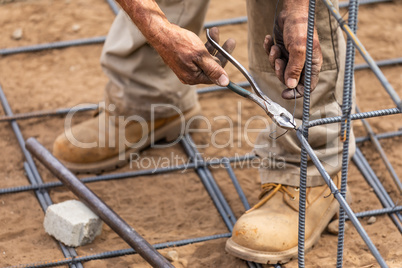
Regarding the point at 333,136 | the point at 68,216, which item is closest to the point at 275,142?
the point at 333,136

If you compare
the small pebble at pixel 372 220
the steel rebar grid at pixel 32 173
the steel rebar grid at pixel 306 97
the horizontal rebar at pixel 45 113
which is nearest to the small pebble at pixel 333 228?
the small pebble at pixel 372 220

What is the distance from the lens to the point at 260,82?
2221 millimetres

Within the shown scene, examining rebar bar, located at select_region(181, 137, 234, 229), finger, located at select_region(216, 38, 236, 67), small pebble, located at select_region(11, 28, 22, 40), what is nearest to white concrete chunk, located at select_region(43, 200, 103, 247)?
rebar bar, located at select_region(181, 137, 234, 229)

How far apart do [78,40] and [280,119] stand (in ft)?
6.00

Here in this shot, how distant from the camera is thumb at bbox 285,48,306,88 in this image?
71.5 inches

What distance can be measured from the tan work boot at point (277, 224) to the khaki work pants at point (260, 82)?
5 cm

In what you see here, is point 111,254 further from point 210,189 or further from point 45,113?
point 45,113

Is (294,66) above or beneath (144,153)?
above

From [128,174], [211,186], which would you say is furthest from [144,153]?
[211,186]

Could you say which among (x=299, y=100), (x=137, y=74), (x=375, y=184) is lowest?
(x=375, y=184)

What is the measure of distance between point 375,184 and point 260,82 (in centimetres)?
66

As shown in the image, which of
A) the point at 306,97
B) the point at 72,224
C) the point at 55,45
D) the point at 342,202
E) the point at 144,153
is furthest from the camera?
the point at 55,45

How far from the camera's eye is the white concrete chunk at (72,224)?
2193mm

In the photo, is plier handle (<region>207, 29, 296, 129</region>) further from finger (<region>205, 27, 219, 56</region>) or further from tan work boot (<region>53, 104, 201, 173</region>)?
tan work boot (<region>53, 104, 201, 173</region>)
